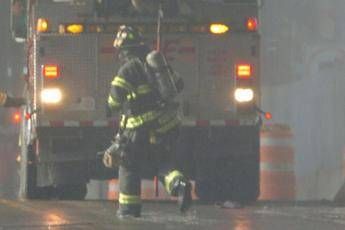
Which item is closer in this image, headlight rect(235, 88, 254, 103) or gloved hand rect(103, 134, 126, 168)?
gloved hand rect(103, 134, 126, 168)

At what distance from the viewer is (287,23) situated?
18719mm

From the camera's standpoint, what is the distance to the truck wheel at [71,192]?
12.4 meters

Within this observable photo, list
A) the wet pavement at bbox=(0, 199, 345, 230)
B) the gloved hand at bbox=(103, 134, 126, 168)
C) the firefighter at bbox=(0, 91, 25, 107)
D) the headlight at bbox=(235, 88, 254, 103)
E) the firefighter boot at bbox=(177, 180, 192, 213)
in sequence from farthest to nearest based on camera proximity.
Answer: the firefighter at bbox=(0, 91, 25, 107) → the headlight at bbox=(235, 88, 254, 103) → the gloved hand at bbox=(103, 134, 126, 168) → the firefighter boot at bbox=(177, 180, 192, 213) → the wet pavement at bbox=(0, 199, 345, 230)

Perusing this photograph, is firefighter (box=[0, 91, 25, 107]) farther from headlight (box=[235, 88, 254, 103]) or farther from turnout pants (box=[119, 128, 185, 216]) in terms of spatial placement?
turnout pants (box=[119, 128, 185, 216])

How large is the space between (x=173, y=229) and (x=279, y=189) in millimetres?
6035

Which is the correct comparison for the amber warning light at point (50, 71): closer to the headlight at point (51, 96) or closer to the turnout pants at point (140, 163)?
the headlight at point (51, 96)

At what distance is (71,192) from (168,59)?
83.9 inches

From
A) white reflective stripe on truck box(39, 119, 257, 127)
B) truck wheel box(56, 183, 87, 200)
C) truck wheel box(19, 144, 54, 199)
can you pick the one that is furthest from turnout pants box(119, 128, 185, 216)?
truck wheel box(56, 183, 87, 200)

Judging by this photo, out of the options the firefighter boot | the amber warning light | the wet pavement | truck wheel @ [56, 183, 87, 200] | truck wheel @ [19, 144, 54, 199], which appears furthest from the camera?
truck wheel @ [56, 183, 87, 200]

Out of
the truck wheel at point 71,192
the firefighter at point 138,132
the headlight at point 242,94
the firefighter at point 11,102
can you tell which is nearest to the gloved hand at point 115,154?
the firefighter at point 138,132

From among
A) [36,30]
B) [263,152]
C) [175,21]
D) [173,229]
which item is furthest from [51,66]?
[263,152]

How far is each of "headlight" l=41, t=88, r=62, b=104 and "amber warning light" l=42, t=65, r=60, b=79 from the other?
0.13 m

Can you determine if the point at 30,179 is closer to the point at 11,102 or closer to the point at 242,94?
the point at 11,102

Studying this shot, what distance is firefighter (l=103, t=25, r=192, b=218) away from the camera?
9.30 metres
